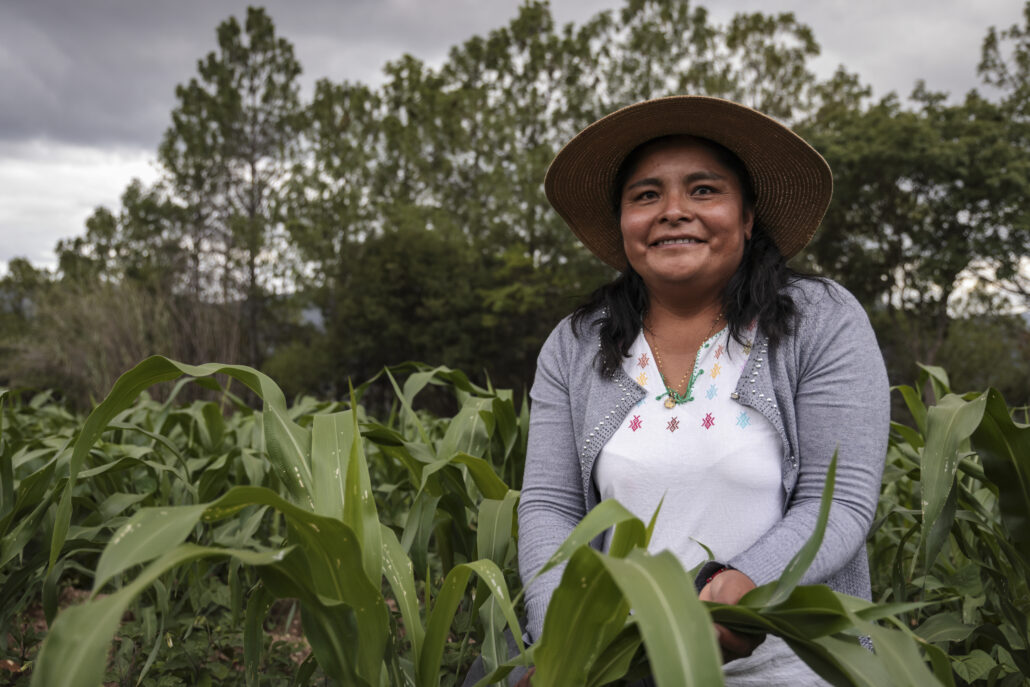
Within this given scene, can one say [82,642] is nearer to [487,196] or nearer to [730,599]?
[730,599]

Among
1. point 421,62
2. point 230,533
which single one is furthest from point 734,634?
point 421,62

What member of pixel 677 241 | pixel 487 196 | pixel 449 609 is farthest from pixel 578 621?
pixel 487 196

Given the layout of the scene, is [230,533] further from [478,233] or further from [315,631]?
[478,233]

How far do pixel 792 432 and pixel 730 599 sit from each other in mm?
334

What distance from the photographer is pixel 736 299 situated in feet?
4.77

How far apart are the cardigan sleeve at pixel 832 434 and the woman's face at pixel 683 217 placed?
166mm

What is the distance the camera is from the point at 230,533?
1.98m

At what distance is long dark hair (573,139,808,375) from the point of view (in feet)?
4.60

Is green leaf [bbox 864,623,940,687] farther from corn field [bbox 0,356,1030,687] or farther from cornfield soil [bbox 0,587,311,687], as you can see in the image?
cornfield soil [bbox 0,587,311,687]

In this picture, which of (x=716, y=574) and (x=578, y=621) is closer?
(x=578, y=621)

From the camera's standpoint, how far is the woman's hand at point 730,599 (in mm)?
1033

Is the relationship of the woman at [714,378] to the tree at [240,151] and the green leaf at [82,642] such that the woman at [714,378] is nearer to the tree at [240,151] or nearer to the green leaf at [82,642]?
the green leaf at [82,642]

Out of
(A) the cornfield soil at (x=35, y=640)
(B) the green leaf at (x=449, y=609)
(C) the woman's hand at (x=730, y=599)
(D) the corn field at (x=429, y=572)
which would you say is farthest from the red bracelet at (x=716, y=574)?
(A) the cornfield soil at (x=35, y=640)

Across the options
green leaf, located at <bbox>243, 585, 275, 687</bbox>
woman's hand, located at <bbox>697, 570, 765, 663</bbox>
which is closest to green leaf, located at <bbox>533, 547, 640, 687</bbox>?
woman's hand, located at <bbox>697, 570, 765, 663</bbox>
